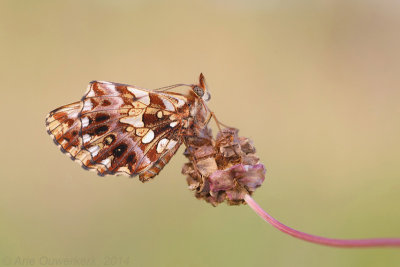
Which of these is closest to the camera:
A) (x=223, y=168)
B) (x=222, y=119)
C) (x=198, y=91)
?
(x=223, y=168)

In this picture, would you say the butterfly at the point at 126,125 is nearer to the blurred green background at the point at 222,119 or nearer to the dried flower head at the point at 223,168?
the dried flower head at the point at 223,168

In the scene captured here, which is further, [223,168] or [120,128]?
[120,128]

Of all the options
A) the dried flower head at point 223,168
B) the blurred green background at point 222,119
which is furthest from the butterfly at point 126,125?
the blurred green background at point 222,119

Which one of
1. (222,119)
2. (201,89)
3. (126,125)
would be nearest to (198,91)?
(201,89)

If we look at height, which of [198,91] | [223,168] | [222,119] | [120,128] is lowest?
[223,168]

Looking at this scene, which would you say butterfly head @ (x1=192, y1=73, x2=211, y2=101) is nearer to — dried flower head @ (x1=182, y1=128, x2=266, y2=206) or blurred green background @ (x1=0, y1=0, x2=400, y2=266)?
dried flower head @ (x1=182, y1=128, x2=266, y2=206)

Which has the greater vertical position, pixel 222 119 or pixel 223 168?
pixel 222 119

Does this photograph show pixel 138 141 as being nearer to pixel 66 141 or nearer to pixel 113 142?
pixel 113 142

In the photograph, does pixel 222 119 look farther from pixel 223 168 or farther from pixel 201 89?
pixel 223 168
